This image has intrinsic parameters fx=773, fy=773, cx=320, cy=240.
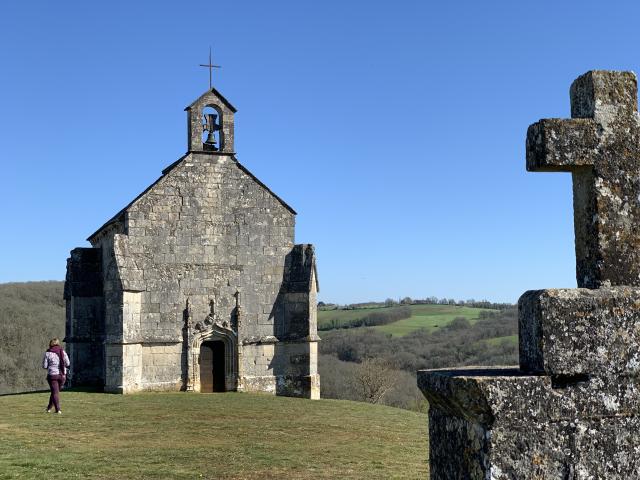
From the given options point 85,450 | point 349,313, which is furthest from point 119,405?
point 349,313

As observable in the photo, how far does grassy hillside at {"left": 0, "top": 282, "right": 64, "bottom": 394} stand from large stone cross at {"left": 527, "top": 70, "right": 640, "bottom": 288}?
52.0 meters

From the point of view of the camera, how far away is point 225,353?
1062 inches

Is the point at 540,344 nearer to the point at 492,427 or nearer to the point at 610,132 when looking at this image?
the point at 492,427

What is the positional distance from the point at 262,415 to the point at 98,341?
1013cm

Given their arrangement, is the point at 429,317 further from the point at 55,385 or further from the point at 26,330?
the point at 55,385

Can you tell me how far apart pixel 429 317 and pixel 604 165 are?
94.5m

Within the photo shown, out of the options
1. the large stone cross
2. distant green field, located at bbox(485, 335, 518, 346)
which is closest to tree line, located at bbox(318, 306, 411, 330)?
distant green field, located at bbox(485, 335, 518, 346)

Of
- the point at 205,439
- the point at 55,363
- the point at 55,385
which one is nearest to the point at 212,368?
the point at 55,385

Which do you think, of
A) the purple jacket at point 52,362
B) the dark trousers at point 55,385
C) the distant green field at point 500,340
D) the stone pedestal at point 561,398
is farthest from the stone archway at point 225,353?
the distant green field at point 500,340

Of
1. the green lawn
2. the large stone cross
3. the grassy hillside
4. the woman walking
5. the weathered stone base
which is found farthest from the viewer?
the green lawn

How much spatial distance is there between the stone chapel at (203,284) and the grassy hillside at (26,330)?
27.2 metres

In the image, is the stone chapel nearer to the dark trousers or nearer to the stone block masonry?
the dark trousers

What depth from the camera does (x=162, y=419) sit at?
18734mm

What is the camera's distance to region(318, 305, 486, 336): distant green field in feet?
293
